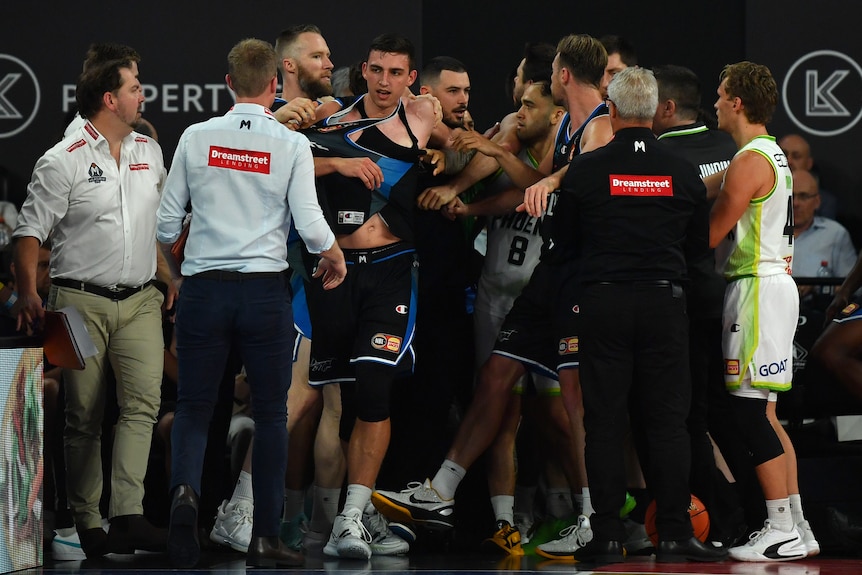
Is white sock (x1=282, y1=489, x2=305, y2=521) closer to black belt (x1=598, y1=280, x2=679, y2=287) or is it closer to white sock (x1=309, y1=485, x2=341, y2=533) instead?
white sock (x1=309, y1=485, x2=341, y2=533)

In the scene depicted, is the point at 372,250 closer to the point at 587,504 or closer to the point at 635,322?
the point at 635,322

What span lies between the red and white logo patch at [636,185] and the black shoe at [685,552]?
1218 millimetres

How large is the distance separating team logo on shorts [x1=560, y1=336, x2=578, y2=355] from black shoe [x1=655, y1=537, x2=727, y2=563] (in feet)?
2.66

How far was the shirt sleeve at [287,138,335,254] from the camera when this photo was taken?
14.4ft

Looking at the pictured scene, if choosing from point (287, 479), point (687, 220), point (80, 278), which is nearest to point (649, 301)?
point (687, 220)

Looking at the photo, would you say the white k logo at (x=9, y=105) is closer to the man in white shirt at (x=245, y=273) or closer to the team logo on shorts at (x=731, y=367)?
the man in white shirt at (x=245, y=273)

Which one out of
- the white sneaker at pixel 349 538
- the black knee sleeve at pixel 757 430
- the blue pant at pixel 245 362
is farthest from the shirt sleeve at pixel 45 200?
the black knee sleeve at pixel 757 430

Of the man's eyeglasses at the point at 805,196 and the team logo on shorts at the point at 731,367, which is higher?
the man's eyeglasses at the point at 805,196

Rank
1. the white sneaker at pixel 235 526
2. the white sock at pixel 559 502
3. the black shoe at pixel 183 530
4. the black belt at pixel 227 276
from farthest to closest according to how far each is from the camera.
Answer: the white sock at pixel 559 502
the white sneaker at pixel 235 526
the black belt at pixel 227 276
the black shoe at pixel 183 530

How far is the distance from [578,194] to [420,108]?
Answer: 2.87 feet

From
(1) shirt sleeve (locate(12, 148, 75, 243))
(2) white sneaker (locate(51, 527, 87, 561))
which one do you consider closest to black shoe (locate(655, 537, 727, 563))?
(2) white sneaker (locate(51, 527, 87, 561))

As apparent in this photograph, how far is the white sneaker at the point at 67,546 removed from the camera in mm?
4941

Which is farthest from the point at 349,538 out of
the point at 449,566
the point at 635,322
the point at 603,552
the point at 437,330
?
the point at 635,322

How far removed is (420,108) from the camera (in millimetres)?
5168
